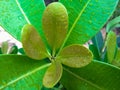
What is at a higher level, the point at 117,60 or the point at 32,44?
the point at 32,44

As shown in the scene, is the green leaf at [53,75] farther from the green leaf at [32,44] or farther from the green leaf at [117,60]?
the green leaf at [117,60]

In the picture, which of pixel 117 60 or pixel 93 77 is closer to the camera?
pixel 93 77

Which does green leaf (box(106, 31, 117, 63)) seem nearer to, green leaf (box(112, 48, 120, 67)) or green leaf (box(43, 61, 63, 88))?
green leaf (box(112, 48, 120, 67))

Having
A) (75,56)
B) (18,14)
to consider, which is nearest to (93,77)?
(75,56)

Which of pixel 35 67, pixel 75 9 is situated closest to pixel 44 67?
pixel 35 67

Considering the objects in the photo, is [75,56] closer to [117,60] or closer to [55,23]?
[55,23]

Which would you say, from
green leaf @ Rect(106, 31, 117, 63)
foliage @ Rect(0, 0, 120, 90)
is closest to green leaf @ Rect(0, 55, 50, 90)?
foliage @ Rect(0, 0, 120, 90)
